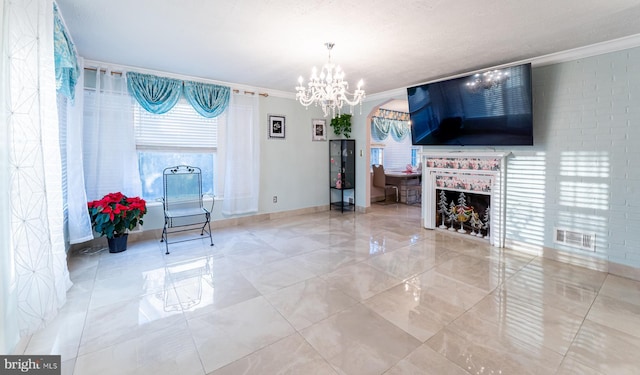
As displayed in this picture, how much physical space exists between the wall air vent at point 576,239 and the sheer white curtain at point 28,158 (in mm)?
4654

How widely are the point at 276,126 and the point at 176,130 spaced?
1642 millimetres

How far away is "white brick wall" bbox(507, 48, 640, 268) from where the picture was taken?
2.73m

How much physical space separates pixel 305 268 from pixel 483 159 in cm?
278

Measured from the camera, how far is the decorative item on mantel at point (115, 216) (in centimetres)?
323

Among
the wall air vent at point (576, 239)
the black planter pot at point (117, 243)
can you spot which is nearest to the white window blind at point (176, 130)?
the black planter pot at point (117, 243)

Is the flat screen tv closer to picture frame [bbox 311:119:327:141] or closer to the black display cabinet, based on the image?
the black display cabinet

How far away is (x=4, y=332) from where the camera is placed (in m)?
1.36

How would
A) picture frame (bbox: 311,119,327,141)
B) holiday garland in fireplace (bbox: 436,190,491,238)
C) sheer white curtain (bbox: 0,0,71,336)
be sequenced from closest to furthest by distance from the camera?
sheer white curtain (bbox: 0,0,71,336) < holiday garland in fireplace (bbox: 436,190,491,238) < picture frame (bbox: 311,119,327,141)

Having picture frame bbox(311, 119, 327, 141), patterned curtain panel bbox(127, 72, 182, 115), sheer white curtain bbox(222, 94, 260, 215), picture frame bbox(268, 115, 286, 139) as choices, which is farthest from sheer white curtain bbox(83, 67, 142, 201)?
picture frame bbox(311, 119, 327, 141)

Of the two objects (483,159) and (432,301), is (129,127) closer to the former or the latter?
(432,301)

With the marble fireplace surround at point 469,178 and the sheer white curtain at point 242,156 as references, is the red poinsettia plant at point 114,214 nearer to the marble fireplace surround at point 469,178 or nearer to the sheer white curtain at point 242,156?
the sheer white curtain at point 242,156

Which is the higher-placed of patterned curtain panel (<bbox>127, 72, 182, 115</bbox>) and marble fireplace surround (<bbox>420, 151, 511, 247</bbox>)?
patterned curtain panel (<bbox>127, 72, 182, 115</bbox>)

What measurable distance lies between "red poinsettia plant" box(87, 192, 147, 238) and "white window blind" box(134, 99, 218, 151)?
0.86 m

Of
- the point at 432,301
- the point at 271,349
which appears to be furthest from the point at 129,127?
the point at 432,301
